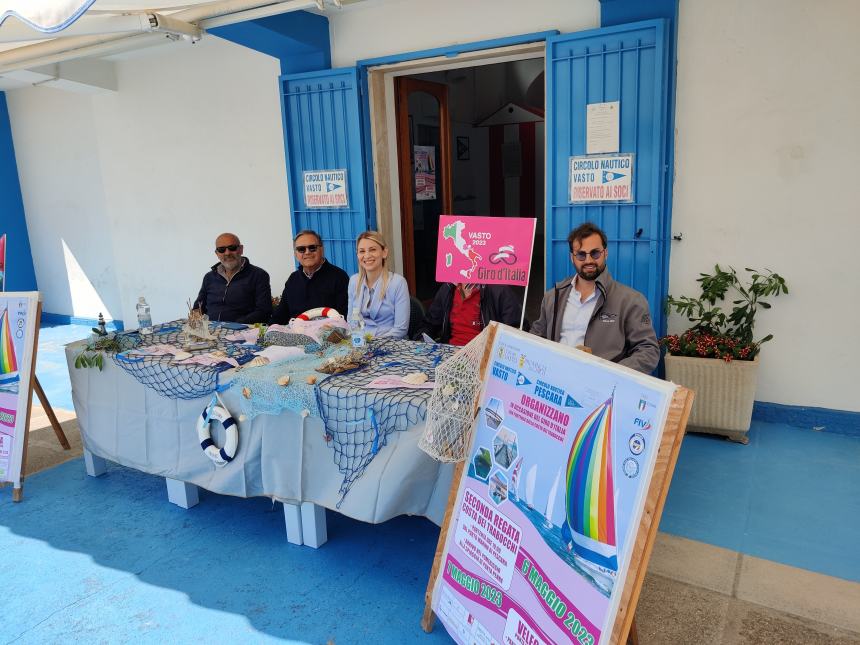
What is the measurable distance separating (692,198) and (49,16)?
3.50 m

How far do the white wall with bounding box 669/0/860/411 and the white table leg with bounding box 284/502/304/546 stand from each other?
112 inches

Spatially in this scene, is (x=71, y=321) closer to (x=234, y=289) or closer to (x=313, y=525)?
(x=234, y=289)

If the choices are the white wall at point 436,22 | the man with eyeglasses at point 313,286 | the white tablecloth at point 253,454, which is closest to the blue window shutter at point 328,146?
the white wall at point 436,22

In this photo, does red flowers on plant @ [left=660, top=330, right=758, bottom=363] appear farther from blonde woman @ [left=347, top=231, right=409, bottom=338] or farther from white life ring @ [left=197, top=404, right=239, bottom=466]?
white life ring @ [left=197, top=404, right=239, bottom=466]

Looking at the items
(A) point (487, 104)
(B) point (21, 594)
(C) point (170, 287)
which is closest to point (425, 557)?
A: (B) point (21, 594)

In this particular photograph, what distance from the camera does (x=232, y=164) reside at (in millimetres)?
5938

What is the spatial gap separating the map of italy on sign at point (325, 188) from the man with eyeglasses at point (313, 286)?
0.91 metres

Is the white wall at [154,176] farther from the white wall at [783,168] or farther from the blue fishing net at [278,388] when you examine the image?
the white wall at [783,168]

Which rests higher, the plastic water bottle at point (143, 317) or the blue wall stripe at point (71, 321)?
the plastic water bottle at point (143, 317)

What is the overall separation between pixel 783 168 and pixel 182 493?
12.5ft

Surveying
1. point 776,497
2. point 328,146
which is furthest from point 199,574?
point 328,146

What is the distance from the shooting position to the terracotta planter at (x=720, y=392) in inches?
144

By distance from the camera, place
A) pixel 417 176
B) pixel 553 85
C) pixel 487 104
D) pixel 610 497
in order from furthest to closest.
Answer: pixel 487 104, pixel 417 176, pixel 553 85, pixel 610 497

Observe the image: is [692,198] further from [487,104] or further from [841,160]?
[487,104]
